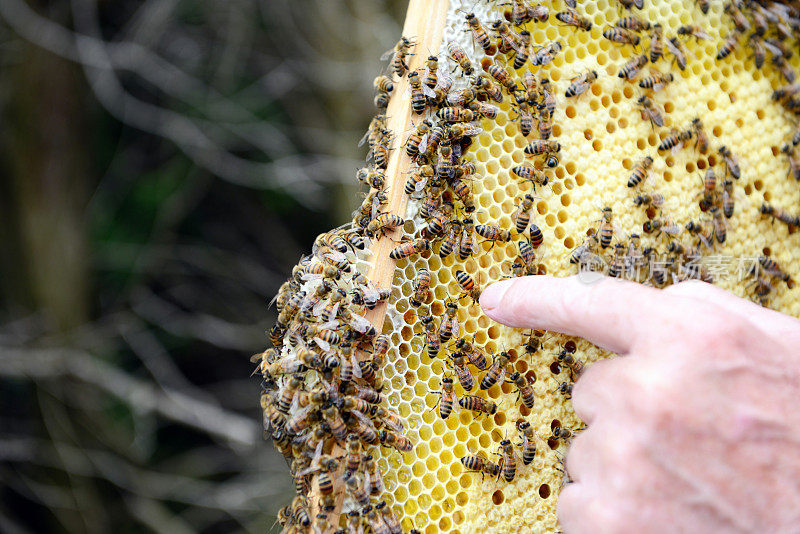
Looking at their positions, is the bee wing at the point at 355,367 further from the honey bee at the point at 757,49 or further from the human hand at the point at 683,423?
the honey bee at the point at 757,49

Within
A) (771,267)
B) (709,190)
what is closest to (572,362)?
(709,190)

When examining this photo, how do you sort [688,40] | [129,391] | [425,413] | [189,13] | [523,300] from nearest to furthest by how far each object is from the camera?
[523,300], [425,413], [688,40], [129,391], [189,13]

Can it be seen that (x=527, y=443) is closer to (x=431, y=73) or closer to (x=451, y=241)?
(x=451, y=241)

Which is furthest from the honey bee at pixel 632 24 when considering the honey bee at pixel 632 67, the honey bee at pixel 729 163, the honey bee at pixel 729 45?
the honey bee at pixel 729 163

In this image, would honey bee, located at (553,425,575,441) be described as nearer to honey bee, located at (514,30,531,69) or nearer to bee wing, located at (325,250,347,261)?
bee wing, located at (325,250,347,261)

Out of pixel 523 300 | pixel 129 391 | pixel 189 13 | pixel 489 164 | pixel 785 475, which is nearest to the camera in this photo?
pixel 785 475

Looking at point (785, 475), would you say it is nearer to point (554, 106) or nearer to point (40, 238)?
point (554, 106)

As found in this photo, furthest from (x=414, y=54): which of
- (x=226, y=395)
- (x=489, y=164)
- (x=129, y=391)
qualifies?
(x=226, y=395)
